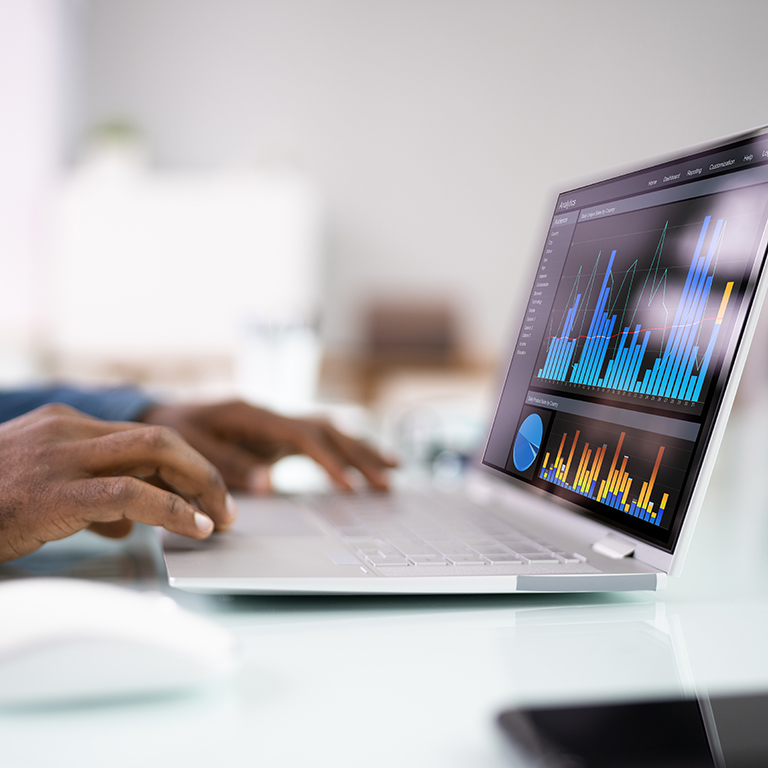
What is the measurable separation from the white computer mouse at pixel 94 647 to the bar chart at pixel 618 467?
27 cm

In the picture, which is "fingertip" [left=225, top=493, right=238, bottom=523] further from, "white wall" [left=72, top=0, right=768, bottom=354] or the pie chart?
"white wall" [left=72, top=0, right=768, bottom=354]

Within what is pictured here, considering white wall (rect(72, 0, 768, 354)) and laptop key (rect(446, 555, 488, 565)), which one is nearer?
laptop key (rect(446, 555, 488, 565))

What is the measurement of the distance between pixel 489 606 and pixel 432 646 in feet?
0.24

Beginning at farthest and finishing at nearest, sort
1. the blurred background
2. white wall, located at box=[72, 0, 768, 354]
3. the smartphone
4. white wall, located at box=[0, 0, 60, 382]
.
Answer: white wall, located at box=[72, 0, 768, 354], the blurred background, white wall, located at box=[0, 0, 60, 382], the smartphone

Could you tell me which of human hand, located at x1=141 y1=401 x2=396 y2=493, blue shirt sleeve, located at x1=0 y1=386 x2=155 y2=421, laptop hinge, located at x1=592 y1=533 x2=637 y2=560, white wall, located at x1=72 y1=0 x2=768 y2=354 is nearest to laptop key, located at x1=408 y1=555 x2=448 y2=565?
laptop hinge, located at x1=592 y1=533 x2=637 y2=560

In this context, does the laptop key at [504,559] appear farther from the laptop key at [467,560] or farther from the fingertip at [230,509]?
the fingertip at [230,509]

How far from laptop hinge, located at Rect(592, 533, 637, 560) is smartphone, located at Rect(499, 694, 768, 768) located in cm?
17

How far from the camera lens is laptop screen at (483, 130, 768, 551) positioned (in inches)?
17.3

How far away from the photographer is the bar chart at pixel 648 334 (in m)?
0.45

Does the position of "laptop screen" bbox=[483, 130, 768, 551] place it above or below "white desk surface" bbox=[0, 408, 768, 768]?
above

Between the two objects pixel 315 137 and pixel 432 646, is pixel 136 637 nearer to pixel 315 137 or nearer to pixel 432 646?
pixel 432 646

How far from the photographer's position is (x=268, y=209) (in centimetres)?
438

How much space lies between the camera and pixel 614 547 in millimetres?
487

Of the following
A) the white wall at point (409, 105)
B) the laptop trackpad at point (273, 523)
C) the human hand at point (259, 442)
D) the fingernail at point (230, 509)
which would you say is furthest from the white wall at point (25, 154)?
the fingernail at point (230, 509)
